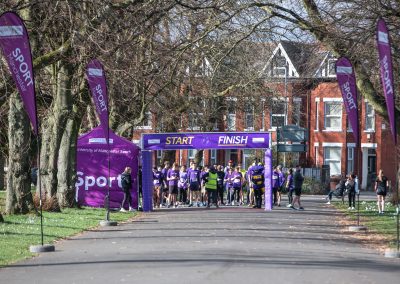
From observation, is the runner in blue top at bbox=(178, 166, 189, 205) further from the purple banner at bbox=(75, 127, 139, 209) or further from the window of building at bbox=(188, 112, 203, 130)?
the window of building at bbox=(188, 112, 203, 130)

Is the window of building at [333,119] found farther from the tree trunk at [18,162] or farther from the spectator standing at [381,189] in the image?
the tree trunk at [18,162]

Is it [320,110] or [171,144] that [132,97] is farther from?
[320,110]

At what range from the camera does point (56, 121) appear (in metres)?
32.5

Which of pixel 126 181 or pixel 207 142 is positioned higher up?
pixel 207 142

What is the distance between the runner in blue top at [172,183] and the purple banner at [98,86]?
1418 centimetres

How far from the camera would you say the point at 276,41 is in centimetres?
3822

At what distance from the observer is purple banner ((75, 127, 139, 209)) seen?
122 feet

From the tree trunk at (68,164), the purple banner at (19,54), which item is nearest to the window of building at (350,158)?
the tree trunk at (68,164)

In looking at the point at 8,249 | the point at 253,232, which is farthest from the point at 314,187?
the point at 8,249

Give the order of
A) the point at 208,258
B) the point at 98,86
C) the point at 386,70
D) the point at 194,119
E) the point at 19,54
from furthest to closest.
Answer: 1. the point at 194,119
2. the point at 98,86
3. the point at 386,70
4. the point at 19,54
5. the point at 208,258

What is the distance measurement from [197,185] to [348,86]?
16.6 meters

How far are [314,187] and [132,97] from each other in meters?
27.1

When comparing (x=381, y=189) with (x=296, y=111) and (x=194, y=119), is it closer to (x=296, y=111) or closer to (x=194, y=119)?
(x=194, y=119)

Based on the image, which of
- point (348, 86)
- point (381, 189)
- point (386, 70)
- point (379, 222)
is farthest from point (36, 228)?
point (381, 189)
